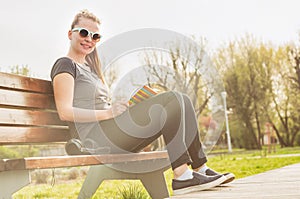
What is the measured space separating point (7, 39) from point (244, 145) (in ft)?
54.0

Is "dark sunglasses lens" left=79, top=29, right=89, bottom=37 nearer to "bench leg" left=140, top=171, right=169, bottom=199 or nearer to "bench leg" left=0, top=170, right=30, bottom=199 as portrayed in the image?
"bench leg" left=140, top=171, right=169, bottom=199

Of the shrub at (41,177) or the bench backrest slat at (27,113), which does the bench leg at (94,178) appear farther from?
the shrub at (41,177)

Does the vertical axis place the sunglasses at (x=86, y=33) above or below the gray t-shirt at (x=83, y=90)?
above

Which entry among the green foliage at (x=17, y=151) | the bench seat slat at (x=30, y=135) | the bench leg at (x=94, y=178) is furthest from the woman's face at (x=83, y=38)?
the green foliage at (x=17, y=151)

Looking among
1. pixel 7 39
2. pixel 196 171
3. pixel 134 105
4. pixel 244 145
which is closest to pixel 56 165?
pixel 134 105

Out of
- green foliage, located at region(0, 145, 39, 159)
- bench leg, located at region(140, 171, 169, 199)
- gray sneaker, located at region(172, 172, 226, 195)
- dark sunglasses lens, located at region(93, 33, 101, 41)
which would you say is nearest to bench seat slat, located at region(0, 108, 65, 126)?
dark sunglasses lens, located at region(93, 33, 101, 41)

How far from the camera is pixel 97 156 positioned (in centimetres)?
208

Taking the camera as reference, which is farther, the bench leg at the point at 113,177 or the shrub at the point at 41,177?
the shrub at the point at 41,177

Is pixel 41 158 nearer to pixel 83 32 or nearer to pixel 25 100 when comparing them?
pixel 25 100

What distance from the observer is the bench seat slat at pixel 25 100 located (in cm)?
216

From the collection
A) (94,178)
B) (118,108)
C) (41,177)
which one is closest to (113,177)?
(94,178)

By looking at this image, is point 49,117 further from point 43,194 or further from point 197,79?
point 197,79

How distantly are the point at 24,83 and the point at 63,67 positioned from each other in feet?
0.72

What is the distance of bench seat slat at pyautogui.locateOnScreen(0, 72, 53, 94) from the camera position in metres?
2.16
